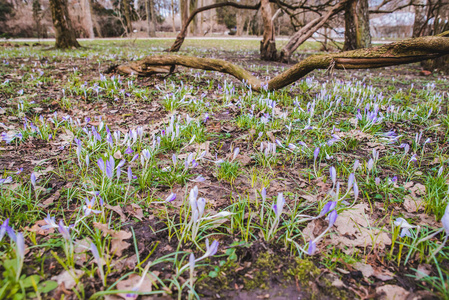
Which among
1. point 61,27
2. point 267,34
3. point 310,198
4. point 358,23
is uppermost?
point 61,27

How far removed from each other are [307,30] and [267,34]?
134 centimetres

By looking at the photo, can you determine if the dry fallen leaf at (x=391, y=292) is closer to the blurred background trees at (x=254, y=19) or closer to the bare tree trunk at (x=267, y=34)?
the blurred background trees at (x=254, y=19)

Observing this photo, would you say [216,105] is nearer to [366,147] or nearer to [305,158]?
[305,158]

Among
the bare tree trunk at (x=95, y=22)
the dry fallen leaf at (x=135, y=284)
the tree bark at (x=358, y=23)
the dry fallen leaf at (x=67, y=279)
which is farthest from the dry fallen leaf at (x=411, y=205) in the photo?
the bare tree trunk at (x=95, y=22)

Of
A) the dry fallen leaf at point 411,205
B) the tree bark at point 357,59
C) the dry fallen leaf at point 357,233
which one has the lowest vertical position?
the dry fallen leaf at point 357,233

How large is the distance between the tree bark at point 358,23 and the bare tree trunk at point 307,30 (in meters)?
0.51

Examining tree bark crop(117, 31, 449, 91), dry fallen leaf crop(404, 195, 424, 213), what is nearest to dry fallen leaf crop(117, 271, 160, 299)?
dry fallen leaf crop(404, 195, 424, 213)

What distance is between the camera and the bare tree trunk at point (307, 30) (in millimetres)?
7266

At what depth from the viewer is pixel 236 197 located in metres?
1.81

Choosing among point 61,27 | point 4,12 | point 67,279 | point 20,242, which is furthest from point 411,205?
point 4,12

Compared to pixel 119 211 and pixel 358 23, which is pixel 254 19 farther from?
pixel 119 211

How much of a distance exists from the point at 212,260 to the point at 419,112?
12.1 ft

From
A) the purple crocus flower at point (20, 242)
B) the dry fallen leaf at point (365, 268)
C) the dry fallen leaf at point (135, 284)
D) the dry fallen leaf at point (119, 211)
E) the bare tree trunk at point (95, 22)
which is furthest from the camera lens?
the bare tree trunk at point (95, 22)

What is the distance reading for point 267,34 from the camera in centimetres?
864
